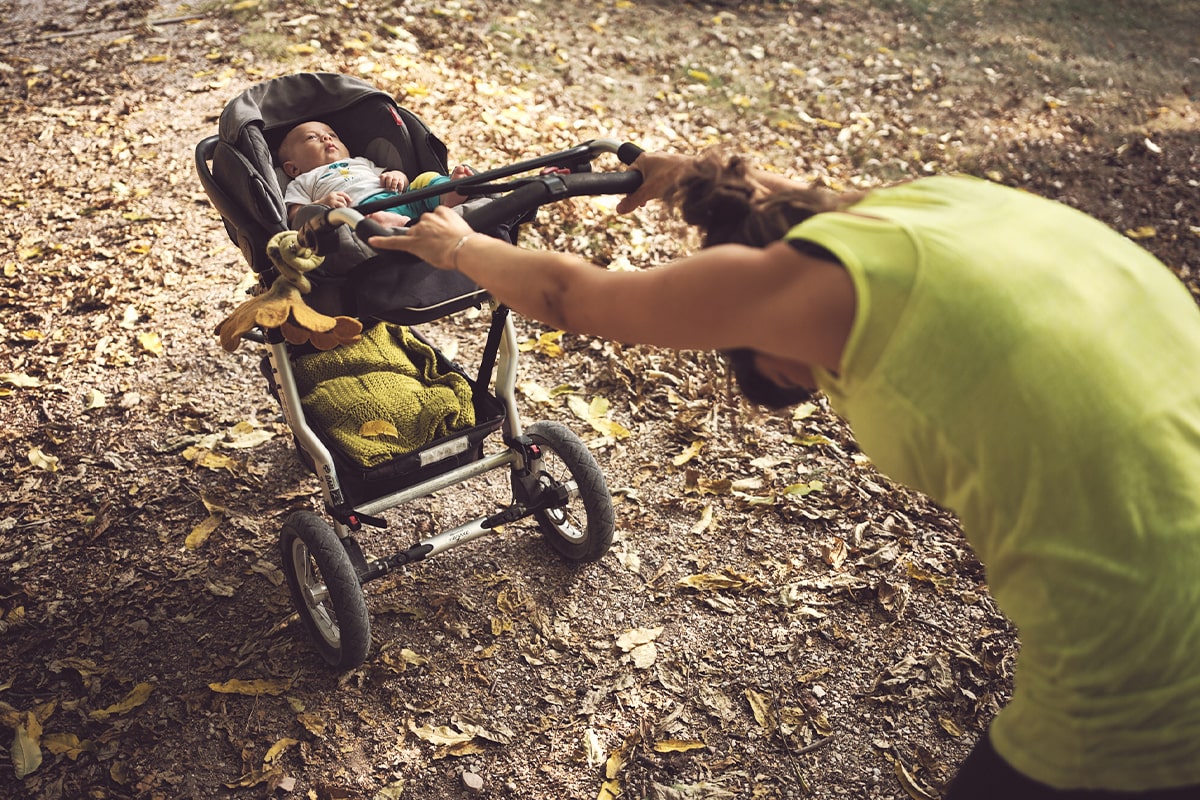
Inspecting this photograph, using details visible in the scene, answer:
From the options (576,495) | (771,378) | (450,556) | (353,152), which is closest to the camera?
(771,378)

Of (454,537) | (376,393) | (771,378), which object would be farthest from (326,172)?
(771,378)

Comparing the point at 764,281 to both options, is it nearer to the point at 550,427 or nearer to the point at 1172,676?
the point at 1172,676

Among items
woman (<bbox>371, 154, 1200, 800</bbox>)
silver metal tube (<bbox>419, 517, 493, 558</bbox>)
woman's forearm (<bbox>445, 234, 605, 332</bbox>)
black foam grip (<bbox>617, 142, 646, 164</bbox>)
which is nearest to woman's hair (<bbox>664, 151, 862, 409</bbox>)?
woman (<bbox>371, 154, 1200, 800</bbox>)

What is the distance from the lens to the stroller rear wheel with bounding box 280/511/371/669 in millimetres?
2936

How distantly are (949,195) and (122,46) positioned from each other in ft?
25.4

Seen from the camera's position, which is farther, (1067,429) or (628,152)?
(628,152)

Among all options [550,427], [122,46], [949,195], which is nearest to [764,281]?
[949,195]

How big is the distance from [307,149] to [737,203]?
2.50 m

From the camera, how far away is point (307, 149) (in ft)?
12.2

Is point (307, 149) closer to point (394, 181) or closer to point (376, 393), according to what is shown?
point (394, 181)

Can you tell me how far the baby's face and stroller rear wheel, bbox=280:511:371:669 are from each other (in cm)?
154

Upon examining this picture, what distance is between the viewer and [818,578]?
364 centimetres

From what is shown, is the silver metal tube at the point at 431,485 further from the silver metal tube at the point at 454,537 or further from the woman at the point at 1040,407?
the woman at the point at 1040,407

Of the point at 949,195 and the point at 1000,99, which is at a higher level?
the point at 949,195
